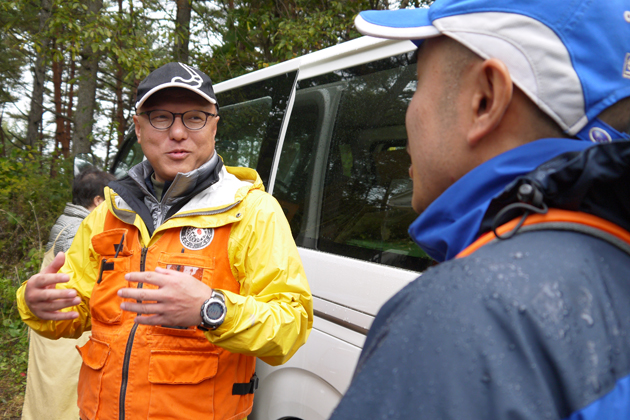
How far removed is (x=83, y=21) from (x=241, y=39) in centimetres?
217

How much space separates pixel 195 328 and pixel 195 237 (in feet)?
1.00

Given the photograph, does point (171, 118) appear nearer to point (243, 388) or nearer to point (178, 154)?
point (178, 154)

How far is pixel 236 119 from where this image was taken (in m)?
2.93

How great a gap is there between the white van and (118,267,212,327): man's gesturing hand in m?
0.69

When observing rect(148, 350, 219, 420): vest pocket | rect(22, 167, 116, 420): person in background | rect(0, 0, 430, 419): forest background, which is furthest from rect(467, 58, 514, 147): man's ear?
rect(0, 0, 430, 419): forest background

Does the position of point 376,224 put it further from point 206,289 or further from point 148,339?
point 148,339

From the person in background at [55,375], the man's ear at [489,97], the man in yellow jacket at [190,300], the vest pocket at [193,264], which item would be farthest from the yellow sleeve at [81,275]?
the man's ear at [489,97]

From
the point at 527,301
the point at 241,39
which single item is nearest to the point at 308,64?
the point at 527,301

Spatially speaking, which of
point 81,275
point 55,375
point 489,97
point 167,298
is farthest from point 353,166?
point 55,375

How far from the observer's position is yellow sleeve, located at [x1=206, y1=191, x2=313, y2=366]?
4.70ft

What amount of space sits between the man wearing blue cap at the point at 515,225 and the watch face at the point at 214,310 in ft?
2.52

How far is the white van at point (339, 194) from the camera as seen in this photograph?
5.96ft

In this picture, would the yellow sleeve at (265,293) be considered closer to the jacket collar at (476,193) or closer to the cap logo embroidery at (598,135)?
the jacket collar at (476,193)

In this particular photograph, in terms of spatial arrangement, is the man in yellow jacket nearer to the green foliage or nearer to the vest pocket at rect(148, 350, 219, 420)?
the vest pocket at rect(148, 350, 219, 420)
